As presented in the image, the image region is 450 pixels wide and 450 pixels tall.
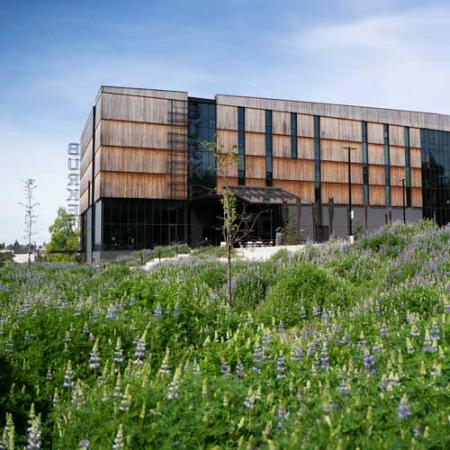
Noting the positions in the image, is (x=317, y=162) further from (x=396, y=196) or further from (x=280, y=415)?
(x=280, y=415)

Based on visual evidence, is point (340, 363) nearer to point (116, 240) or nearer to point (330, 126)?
point (116, 240)

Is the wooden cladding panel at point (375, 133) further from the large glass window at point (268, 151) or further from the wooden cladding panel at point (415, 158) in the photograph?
the large glass window at point (268, 151)

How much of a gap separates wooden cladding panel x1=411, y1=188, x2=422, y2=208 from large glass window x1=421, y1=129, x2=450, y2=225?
720 mm

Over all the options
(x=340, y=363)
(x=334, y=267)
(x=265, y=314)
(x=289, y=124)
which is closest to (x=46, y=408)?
(x=340, y=363)

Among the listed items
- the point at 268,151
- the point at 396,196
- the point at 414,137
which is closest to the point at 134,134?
the point at 268,151

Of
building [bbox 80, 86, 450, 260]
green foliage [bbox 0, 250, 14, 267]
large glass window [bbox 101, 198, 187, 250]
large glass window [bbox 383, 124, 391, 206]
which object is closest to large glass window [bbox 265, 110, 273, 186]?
building [bbox 80, 86, 450, 260]

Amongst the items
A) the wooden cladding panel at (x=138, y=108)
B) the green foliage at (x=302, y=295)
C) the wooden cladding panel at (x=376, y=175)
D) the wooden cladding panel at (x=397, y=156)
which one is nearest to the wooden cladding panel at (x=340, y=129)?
the wooden cladding panel at (x=376, y=175)

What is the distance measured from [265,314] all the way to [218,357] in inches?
150

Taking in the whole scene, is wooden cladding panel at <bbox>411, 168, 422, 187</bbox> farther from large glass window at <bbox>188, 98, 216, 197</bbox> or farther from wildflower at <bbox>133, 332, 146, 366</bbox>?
wildflower at <bbox>133, 332, 146, 366</bbox>

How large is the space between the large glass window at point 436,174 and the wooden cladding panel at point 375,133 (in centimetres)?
662

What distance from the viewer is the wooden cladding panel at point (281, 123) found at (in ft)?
173

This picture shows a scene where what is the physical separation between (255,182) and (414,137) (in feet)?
74.0

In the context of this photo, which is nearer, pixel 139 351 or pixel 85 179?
pixel 139 351

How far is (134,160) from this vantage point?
1865 inches
